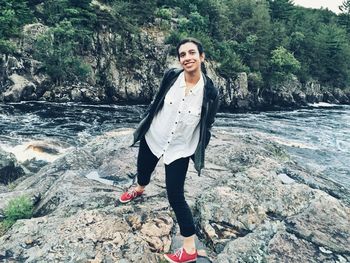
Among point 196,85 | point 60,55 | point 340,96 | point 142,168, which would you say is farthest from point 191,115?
point 340,96

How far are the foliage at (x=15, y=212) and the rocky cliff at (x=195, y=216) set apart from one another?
12 centimetres

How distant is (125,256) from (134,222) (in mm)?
492

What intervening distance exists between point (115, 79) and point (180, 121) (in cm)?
2508

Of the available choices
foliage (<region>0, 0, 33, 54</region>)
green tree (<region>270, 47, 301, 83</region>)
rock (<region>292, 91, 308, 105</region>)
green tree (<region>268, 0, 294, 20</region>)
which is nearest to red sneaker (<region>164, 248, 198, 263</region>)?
foliage (<region>0, 0, 33, 54</region>)

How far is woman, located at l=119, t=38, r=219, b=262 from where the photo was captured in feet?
10.1

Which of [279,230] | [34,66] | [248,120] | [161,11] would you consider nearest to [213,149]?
[279,230]

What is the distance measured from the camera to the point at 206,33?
33.8 metres

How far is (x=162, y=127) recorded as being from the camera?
331cm

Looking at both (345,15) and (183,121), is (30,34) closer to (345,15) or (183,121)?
(183,121)

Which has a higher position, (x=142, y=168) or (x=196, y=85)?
(x=196, y=85)

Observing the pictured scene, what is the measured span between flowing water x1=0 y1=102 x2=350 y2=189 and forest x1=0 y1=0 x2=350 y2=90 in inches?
209

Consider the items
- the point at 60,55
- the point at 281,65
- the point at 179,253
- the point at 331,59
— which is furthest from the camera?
the point at 331,59

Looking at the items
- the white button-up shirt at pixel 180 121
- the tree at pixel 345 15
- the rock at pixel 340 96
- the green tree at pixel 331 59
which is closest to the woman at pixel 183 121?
the white button-up shirt at pixel 180 121

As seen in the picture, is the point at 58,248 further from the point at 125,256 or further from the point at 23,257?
the point at 125,256
